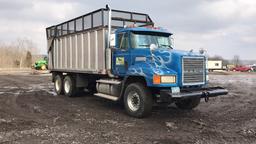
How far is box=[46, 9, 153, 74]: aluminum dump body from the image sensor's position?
12.0 m

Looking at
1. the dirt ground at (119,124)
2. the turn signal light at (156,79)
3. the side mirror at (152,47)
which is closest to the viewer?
the dirt ground at (119,124)

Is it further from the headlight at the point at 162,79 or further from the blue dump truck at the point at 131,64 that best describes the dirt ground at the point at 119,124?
the headlight at the point at 162,79

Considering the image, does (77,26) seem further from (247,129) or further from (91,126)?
(247,129)

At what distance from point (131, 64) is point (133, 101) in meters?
1.28

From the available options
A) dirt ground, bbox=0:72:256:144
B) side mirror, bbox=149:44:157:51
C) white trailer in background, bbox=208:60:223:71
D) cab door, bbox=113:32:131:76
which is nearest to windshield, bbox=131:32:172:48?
cab door, bbox=113:32:131:76

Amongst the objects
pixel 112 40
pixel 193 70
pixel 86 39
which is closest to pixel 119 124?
pixel 193 70

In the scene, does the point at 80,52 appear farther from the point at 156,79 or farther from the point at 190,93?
the point at 190,93

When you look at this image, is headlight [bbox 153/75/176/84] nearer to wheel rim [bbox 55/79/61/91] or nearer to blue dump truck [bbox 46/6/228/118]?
blue dump truck [bbox 46/6/228/118]

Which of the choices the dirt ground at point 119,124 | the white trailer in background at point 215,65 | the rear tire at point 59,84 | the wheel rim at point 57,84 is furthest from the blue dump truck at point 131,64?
the white trailer in background at point 215,65

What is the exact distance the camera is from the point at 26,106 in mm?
11914

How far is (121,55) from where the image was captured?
36.4 feet

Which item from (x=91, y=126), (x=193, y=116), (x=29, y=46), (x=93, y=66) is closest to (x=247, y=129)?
(x=193, y=116)

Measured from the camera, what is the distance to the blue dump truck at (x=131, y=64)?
942 cm

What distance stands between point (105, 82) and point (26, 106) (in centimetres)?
306
